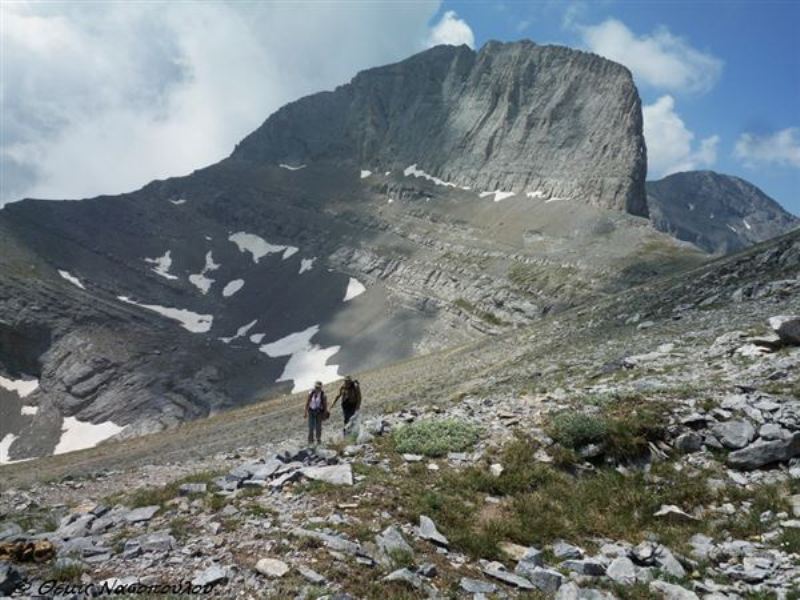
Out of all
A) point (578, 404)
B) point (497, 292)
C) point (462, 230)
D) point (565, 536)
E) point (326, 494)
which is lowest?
point (565, 536)

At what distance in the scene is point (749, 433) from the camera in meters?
13.4

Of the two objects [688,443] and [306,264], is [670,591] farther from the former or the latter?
[306,264]

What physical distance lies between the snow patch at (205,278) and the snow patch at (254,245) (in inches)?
329

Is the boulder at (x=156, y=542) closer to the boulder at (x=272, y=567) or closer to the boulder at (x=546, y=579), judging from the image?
the boulder at (x=272, y=567)

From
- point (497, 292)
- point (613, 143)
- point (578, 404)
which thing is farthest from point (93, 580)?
point (613, 143)

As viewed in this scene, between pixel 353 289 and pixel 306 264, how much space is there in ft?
76.3

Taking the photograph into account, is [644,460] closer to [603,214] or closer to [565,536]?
[565,536]

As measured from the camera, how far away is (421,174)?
552ft

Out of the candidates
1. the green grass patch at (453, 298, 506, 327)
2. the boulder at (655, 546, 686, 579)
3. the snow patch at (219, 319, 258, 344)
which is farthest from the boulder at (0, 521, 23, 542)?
the snow patch at (219, 319, 258, 344)

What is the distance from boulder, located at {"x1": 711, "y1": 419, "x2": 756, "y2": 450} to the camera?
43.8 ft

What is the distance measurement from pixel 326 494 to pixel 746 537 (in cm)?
759

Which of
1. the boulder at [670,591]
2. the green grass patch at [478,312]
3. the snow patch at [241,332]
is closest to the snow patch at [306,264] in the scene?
the snow patch at [241,332]

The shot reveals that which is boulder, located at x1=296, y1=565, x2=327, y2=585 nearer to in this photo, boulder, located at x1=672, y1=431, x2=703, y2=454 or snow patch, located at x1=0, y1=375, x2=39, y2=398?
boulder, located at x1=672, y1=431, x2=703, y2=454

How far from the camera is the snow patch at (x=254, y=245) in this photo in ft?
523
